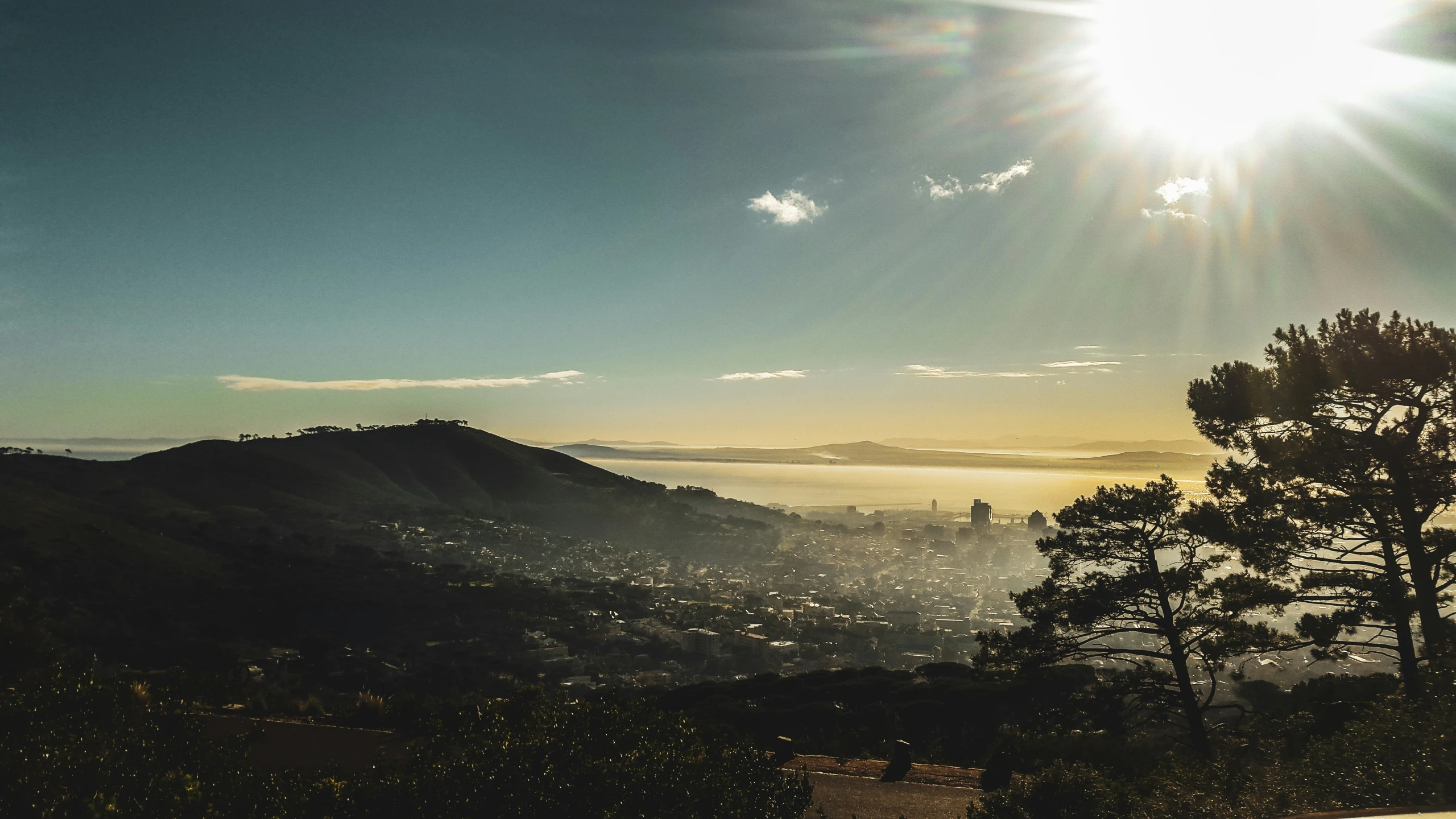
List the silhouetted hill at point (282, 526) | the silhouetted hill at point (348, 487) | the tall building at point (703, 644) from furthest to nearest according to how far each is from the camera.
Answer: the silhouetted hill at point (348, 487) → the tall building at point (703, 644) → the silhouetted hill at point (282, 526)

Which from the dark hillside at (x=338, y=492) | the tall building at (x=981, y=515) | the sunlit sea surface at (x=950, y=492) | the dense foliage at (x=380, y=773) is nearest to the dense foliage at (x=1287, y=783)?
the dense foliage at (x=380, y=773)

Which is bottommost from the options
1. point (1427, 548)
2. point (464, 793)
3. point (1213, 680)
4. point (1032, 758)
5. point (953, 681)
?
point (953, 681)

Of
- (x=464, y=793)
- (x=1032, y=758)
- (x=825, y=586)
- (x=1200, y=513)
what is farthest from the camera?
(x=825, y=586)

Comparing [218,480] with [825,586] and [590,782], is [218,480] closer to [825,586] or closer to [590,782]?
[825,586]

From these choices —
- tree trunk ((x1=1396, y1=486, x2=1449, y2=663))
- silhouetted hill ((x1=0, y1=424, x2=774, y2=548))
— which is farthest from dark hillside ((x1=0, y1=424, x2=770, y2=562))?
tree trunk ((x1=1396, y1=486, x2=1449, y2=663))

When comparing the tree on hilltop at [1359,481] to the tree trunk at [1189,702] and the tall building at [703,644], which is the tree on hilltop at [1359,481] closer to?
the tree trunk at [1189,702]

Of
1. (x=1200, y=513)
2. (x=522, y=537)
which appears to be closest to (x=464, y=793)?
(x=1200, y=513)

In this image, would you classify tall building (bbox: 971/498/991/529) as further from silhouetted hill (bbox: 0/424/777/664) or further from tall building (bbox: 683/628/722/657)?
tall building (bbox: 683/628/722/657)

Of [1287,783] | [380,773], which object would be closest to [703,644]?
[1287,783]
